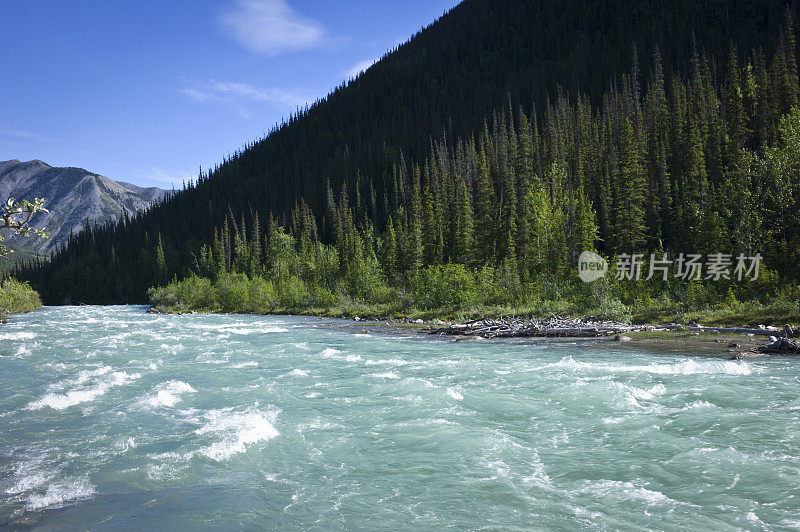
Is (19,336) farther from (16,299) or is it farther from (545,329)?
(16,299)

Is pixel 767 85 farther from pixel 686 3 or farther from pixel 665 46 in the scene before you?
pixel 686 3

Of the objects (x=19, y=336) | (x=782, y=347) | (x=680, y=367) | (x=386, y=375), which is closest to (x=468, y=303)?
(x=782, y=347)

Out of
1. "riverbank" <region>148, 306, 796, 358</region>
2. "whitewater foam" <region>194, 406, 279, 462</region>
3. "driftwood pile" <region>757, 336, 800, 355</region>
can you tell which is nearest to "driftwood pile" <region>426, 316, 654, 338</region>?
"riverbank" <region>148, 306, 796, 358</region>

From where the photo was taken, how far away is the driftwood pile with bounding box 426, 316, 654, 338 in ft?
94.4

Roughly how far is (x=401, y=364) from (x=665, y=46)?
5627 inches

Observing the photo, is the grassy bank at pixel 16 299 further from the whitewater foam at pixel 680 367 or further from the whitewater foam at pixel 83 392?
the whitewater foam at pixel 680 367

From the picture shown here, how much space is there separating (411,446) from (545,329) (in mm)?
21791

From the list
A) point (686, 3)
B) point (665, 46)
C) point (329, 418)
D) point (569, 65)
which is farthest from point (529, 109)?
point (329, 418)

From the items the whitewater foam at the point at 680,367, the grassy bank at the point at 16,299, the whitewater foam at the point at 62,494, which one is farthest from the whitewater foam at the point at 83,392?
the grassy bank at the point at 16,299

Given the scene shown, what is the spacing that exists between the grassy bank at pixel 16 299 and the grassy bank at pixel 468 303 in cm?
2165

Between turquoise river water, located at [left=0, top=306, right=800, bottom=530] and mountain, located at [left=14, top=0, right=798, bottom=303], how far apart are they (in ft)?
97.7

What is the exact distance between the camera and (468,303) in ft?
160

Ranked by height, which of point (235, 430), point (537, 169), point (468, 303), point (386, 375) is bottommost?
point (386, 375)

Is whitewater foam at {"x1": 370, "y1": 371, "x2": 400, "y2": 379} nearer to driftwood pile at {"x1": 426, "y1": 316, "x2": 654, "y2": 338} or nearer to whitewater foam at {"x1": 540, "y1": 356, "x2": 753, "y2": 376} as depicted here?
whitewater foam at {"x1": 540, "y1": 356, "x2": 753, "y2": 376}
